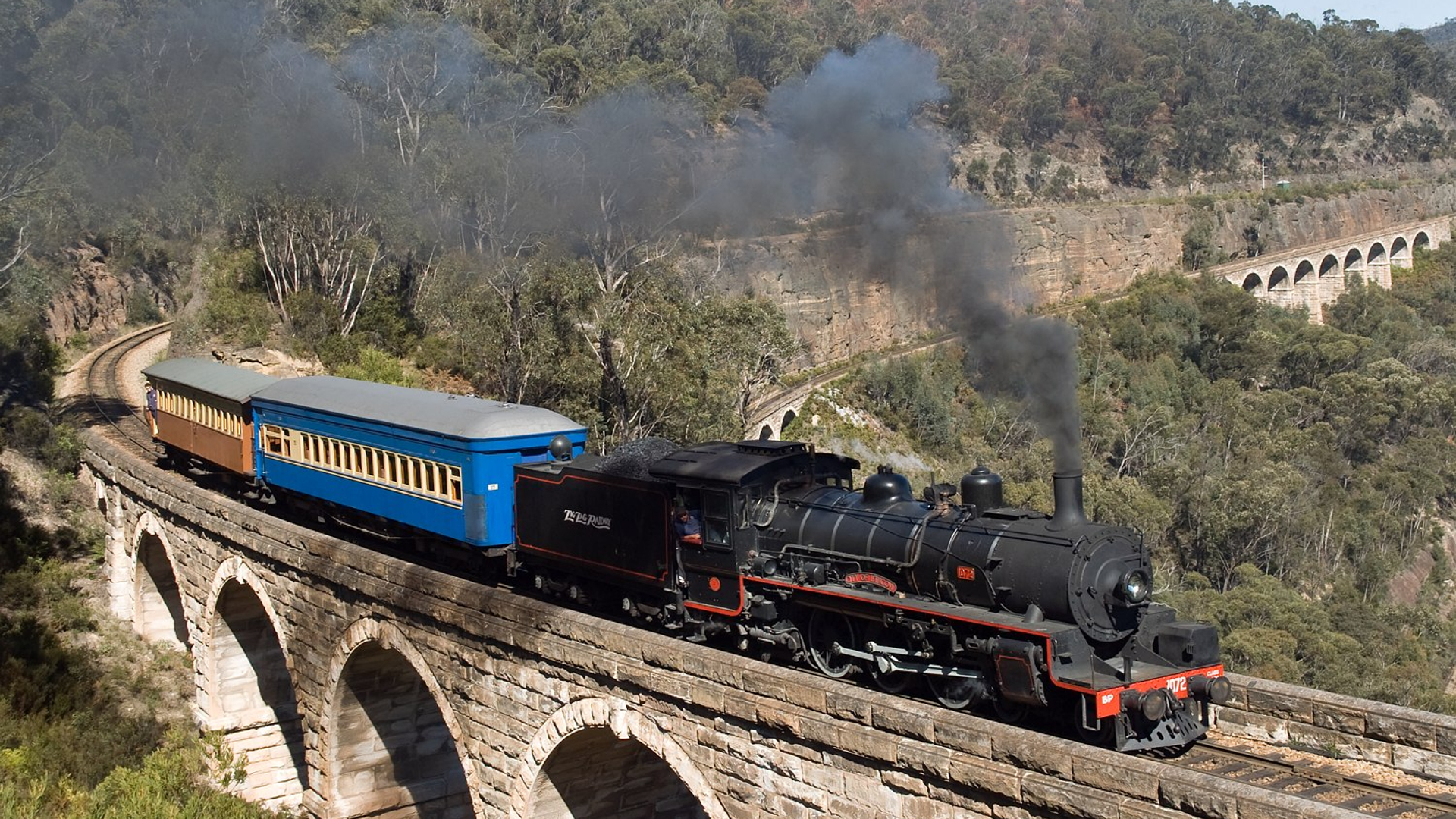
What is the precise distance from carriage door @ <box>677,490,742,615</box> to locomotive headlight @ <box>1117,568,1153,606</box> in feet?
12.5

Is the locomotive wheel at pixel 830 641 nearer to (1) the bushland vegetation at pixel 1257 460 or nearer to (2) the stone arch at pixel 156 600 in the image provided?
(2) the stone arch at pixel 156 600

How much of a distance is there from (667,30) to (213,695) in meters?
59.7

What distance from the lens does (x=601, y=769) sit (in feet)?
44.7

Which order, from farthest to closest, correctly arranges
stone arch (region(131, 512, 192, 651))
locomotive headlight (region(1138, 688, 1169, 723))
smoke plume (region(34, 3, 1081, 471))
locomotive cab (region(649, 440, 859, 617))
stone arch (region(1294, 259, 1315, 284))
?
stone arch (region(1294, 259, 1315, 284)) < stone arch (region(131, 512, 192, 651)) < smoke plume (region(34, 3, 1081, 471)) < locomotive cab (region(649, 440, 859, 617)) < locomotive headlight (region(1138, 688, 1169, 723))

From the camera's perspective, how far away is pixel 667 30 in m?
73.4

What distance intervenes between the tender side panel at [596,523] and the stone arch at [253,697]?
8489mm

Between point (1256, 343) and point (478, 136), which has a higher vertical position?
point (478, 136)

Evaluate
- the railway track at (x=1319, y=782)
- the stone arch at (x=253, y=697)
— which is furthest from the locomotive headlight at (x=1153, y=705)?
the stone arch at (x=253, y=697)

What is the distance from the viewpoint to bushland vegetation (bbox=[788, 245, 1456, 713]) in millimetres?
31969

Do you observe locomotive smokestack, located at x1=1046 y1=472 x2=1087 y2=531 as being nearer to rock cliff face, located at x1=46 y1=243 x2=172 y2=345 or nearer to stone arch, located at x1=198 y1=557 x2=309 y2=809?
stone arch, located at x1=198 y1=557 x2=309 y2=809

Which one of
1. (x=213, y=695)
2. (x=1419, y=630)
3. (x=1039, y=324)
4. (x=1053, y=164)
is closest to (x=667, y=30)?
(x=1053, y=164)

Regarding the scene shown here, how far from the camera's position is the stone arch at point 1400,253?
82.8m

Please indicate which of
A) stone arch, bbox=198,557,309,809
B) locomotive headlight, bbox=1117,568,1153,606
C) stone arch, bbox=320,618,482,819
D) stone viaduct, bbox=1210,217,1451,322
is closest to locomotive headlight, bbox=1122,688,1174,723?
locomotive headlight, bbox=1117,568,1153,606

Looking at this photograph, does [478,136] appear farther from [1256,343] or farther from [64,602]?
[1256,343]
